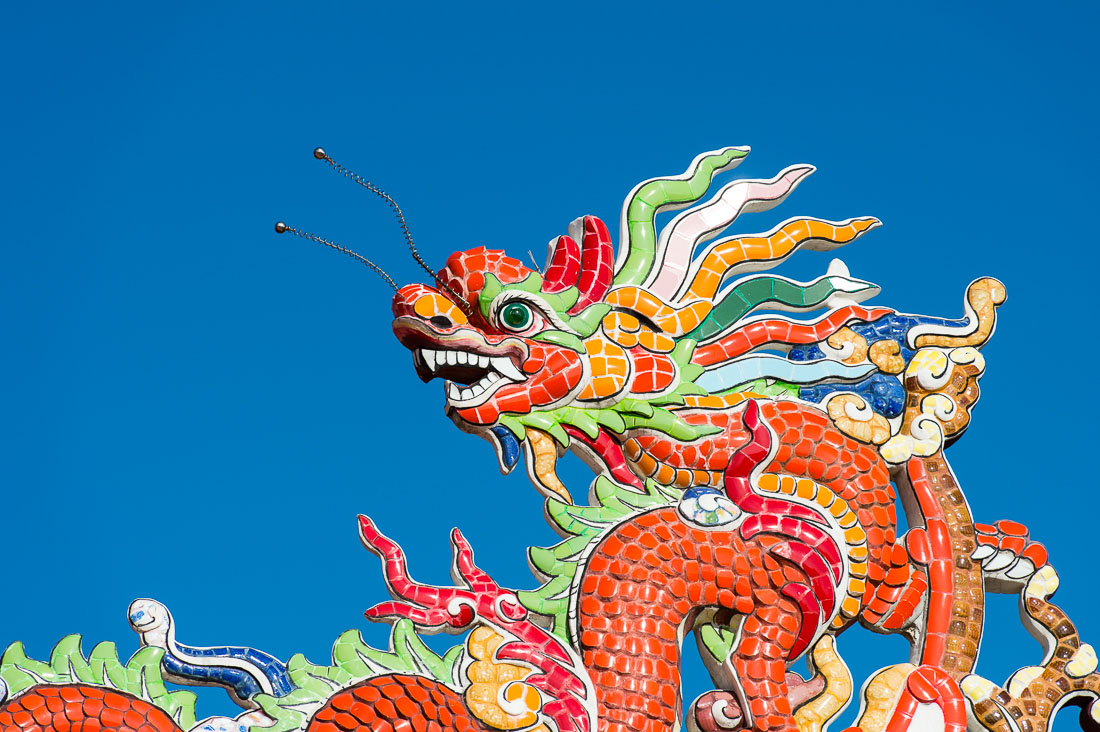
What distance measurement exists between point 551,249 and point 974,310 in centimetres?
241

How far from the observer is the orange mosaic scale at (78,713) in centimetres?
848

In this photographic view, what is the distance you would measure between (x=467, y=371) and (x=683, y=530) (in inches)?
57.8

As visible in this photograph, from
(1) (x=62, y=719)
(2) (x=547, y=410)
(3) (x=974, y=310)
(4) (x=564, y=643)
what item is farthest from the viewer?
(3) (x=974, y=310)

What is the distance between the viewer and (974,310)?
10461mm

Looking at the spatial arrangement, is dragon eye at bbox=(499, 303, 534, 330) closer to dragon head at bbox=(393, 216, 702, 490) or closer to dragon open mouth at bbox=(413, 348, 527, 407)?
dragon head at bbox=(393, 216, 702, 490)

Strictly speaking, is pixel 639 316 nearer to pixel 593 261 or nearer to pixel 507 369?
pixel 593 261

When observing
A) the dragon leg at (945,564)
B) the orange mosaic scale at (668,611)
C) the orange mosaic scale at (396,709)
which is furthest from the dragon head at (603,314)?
the orange mosaic scale at (396,709)

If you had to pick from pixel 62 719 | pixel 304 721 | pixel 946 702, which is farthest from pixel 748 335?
pixel 62 719

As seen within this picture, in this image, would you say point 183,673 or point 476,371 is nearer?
point 183,673

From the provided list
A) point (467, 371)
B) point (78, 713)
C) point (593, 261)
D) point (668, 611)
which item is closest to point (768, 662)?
point (668, 611)

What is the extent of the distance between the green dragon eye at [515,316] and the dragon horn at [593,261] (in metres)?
0.26

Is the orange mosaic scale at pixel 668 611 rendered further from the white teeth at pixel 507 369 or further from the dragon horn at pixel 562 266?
Answer: the dragon horn at pixel 562 266

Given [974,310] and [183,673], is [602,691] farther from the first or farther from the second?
[974,310]

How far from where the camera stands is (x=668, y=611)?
9.10m
